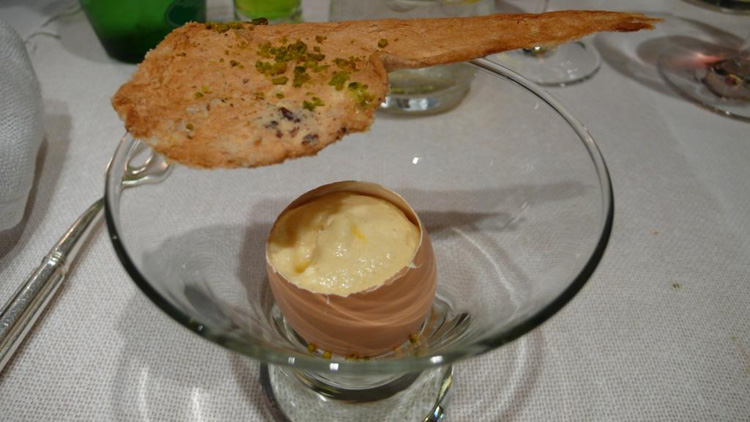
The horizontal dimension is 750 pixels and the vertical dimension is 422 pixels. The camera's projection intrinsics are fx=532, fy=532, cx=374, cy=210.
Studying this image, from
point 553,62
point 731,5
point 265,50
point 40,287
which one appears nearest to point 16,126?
point 40,287

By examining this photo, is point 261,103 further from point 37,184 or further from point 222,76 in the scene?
point 37,184

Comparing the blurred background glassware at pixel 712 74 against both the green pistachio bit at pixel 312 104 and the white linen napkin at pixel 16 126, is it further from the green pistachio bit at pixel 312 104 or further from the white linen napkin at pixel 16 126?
the white linen napkin at pixel 16 126

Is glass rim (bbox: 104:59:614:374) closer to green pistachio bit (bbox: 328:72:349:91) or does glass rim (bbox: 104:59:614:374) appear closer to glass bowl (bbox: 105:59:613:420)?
glass bowl (bbox: 105:59:613:420)

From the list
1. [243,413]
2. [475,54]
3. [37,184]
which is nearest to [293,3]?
[37,184]

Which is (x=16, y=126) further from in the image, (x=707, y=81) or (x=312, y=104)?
(x=707, y=81)

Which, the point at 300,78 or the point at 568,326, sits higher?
the point at 300,78

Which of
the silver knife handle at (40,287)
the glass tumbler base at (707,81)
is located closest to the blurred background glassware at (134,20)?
the silver knife handle at (40,287)

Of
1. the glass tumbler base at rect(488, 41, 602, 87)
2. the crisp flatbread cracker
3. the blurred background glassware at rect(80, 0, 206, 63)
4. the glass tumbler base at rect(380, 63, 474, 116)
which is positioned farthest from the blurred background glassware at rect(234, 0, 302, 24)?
the crisp flatbread cracker
